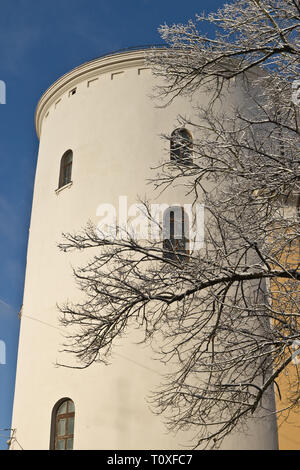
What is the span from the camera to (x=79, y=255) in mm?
15141

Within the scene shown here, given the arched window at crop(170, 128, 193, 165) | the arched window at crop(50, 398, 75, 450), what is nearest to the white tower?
the arched window at crop(50, 398, 75, 450)

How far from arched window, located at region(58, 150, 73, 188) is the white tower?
2cm

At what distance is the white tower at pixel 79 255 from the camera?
13.6 metres

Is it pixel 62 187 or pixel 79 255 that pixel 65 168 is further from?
pixel 79 255

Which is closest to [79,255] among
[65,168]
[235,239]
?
[65,168]

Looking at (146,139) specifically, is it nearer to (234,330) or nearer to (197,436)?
(197,436)

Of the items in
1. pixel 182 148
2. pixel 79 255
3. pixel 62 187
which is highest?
pixel 62 187

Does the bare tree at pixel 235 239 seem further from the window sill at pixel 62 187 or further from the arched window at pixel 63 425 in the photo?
the window sill at pixel 62 187

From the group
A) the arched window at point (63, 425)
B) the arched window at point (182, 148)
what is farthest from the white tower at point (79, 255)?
the arched window at point (182, 148)

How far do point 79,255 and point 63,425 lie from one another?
3.56 meters

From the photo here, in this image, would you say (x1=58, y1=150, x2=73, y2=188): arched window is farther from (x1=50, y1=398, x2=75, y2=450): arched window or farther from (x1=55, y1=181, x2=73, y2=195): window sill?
(x1=50, y1=398, x2=75, y2=450): arched window

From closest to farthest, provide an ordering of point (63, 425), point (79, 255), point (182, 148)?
point (182, 148) < point (63, 425) < point (79, 255)

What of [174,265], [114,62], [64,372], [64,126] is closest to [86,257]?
[64,372]

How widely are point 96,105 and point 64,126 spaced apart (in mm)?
1070
